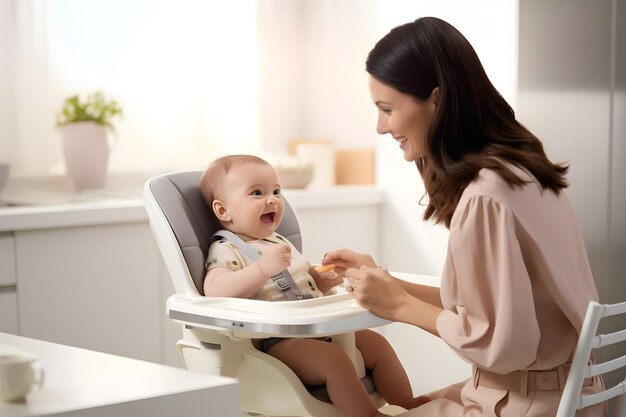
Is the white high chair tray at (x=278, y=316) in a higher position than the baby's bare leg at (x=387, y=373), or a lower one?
higher

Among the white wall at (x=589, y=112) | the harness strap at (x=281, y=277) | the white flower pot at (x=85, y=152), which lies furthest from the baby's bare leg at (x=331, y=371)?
the white flower pot at (x=85, y=152)

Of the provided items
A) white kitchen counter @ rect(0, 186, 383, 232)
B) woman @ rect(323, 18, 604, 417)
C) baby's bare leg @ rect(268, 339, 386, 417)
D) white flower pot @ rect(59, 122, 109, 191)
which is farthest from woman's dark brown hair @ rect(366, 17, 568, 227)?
white flower pot @ rect(59, 122, 109, 191)

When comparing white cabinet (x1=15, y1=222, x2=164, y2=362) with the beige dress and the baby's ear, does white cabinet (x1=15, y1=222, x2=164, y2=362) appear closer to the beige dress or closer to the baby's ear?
the baby's ear

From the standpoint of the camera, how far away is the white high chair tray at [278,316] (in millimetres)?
1684

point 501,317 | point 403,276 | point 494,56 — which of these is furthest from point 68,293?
point 501,317

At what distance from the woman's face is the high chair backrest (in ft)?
1.76

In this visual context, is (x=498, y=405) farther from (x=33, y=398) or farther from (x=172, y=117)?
(x=172, y=117)

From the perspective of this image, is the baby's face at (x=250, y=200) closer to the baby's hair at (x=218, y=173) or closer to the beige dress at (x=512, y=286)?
the baby's hair at (x=218, y=173)

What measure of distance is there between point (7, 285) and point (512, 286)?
1.68 m

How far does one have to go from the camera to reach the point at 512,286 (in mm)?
1489

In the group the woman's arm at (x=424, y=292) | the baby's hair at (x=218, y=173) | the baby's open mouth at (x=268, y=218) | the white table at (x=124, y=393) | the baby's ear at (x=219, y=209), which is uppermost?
the baby's hair at (x=218, y=173)

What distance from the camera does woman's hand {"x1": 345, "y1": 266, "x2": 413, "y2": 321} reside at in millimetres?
1686

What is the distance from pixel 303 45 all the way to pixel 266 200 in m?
2.00

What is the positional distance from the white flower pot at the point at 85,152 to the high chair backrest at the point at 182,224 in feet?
3.73
